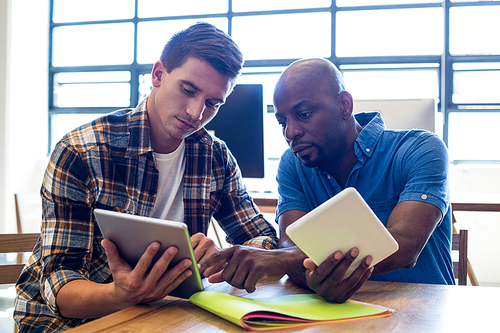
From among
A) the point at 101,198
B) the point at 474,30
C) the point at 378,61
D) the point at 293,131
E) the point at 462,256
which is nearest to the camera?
the point at 101,198

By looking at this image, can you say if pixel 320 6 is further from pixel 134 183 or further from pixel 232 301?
pixel 232 301

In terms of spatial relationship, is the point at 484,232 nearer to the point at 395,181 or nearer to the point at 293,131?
the point at 395,181

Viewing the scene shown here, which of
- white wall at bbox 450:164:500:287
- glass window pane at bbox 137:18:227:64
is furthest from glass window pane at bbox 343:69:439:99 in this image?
glass window pane at bbox 137:18:227:64

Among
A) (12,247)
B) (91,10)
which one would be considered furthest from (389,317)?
(91,10)

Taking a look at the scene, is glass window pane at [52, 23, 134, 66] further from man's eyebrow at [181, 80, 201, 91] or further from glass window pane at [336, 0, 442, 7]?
man's eyebrow at [181, 80, 201, 91]

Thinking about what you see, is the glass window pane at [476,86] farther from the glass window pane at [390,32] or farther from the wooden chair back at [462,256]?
the wooden chair back at [462,256]

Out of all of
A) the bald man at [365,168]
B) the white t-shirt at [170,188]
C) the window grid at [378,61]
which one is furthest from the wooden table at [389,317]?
the window grid at [378,61]

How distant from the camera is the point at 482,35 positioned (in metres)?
4.14

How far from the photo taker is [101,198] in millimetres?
1075

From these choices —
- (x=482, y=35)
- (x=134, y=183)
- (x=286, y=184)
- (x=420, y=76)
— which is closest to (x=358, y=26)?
(x=420, y=76)

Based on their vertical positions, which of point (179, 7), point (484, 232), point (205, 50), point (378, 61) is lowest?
point (484, 232)

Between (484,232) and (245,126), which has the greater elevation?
(245,126)

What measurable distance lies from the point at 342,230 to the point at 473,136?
13.5ft

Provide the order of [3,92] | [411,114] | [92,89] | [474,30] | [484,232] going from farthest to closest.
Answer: [92,89], [3,92], [474,30], [484,232], [411,114]
